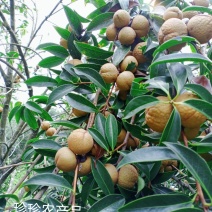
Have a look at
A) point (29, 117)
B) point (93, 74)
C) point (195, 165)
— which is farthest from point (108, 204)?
point (29, 117)

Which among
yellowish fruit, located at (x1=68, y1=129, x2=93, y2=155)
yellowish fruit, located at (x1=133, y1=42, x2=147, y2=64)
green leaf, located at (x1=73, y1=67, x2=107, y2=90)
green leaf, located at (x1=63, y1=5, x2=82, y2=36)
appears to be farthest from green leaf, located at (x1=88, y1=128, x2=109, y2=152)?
green leaf, located at (x1=63, y1=5, x2=82, y2=36)

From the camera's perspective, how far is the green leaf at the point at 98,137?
1.65 ft

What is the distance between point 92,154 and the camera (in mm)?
524

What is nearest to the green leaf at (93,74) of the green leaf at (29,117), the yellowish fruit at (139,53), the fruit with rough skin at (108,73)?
the fruit with rough skin at (108,73)

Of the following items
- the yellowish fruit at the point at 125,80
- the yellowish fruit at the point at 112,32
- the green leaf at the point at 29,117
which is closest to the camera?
the yellowish fruit at the point at 125,80

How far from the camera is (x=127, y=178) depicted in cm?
49

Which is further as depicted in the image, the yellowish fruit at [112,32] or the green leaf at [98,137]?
the yellowish fruit at [112,32]

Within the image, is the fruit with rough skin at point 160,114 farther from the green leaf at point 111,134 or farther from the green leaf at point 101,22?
the green leaf at point 101,22

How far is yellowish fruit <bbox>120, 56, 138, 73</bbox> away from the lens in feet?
1.96

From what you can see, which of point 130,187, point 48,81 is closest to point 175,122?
point 130,187

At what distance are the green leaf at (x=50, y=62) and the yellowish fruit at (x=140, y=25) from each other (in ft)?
0.70

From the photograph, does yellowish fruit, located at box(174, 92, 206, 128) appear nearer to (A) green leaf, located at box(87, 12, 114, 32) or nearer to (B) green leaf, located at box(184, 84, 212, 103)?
(B) green leaf, located at box(184, 84, 212, 103)

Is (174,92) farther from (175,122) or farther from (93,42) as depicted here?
(93,42)

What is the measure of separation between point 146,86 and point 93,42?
0.34 meters
